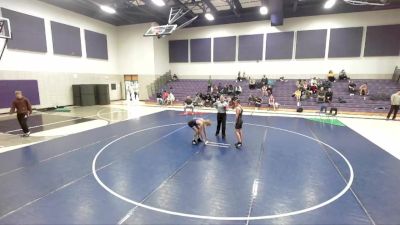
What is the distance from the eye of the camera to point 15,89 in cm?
1501

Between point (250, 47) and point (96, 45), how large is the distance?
1511cm

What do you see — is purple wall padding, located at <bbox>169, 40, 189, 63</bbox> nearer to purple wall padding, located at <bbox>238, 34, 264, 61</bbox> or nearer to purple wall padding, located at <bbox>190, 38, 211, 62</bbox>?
purple wall padding, located at <bbox>190, 38, 211, 62</bbox>

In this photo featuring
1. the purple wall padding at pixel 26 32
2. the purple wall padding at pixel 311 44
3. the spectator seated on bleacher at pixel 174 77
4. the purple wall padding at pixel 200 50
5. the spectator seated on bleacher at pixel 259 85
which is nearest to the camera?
the purple wall padding at pixel 26 32

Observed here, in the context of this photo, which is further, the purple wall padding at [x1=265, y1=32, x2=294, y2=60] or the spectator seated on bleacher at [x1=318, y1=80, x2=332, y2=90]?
the purple wall padding at [x1=265, y1=32, x2=294, y2=60]

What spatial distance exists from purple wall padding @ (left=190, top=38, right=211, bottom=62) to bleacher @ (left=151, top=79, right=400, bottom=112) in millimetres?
2897

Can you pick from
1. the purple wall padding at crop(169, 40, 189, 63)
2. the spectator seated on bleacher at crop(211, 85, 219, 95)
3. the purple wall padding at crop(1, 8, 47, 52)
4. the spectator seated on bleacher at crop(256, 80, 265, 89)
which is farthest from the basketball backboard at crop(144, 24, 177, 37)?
the spectator seated on bleacher at crop(256, 80, 265, 89)

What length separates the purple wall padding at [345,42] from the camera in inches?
754

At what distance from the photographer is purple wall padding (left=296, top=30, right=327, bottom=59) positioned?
20078 millimetres

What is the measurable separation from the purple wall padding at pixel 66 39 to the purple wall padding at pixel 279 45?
17.5 meters

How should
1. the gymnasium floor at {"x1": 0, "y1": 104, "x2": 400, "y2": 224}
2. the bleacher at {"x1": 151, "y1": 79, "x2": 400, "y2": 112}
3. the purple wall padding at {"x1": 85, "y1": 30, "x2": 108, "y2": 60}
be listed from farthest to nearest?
the purple wall padding at {"x1": 85, "y1": 30, "x2": 108, "y2": 60}, the bleacher at {"x1": 151, "y1": 79, "x2": 400, "y2": 112}, the gymnasium floor at {"x1": 0, "y1": 104, "x2": 400, "y2": 224}

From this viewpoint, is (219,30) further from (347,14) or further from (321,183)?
(321,183)

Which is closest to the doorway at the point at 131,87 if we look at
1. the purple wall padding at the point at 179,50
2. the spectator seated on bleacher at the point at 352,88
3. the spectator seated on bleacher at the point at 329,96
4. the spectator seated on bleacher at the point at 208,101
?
the purple wall padding at the point at 179,50

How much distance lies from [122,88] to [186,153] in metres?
20.0

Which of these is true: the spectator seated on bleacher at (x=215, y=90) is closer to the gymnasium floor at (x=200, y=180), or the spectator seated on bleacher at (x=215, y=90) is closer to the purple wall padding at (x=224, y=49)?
the purple wall padding at (x=224, y=49)
